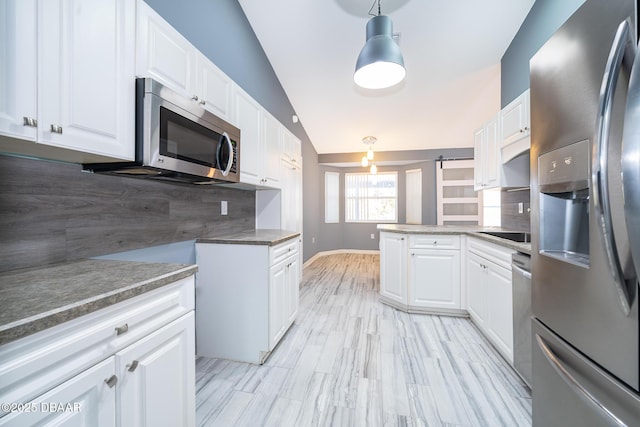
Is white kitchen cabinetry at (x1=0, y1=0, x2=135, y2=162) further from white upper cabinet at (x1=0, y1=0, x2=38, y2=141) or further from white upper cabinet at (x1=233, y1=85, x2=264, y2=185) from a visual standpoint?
white upper cabinet at (x1=233, y1=85, x2=264, y2=185)

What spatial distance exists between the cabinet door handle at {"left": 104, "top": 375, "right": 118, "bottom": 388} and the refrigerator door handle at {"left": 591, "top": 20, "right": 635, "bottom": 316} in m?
1.43

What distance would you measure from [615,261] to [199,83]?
2.07 meters

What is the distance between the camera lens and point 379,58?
189 cm

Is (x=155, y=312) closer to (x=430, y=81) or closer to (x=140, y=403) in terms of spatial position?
(x=140, y=403)

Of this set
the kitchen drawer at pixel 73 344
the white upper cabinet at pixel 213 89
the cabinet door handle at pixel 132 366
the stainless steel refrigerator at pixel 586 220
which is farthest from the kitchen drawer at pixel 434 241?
the cabinet door handle at pixel 132 366

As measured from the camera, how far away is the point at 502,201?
3.16 metres

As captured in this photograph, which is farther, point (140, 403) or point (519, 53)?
point (519, 53)

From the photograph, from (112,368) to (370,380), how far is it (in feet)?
4.96

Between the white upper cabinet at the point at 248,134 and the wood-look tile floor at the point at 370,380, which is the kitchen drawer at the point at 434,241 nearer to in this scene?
the wood-look tile floor at the point at 370,380

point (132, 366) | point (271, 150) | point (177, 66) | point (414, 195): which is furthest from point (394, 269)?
point (414, 195)

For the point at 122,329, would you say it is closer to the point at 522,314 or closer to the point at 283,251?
the point at 283,251

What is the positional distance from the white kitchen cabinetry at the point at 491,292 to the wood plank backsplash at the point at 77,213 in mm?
2409

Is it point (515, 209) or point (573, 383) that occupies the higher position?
point (515, 209)

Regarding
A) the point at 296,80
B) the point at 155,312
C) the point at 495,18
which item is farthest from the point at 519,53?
the point at 155,312
